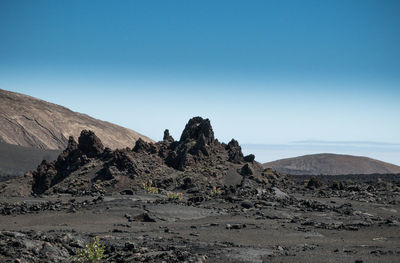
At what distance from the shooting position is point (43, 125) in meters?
129

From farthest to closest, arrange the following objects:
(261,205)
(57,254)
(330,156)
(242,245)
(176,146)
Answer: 1. (330,156)
2. (176,146)
3. (261,205)
4. (242,245)
5. (57,254)

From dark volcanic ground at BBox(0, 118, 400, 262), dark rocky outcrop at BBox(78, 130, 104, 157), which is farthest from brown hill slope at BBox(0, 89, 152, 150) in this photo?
dark volcanic ground at BBox(0, 118, 400, 262)

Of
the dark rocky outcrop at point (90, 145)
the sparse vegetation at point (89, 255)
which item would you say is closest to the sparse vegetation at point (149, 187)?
the dark rocky outcrop at point (90, 145)

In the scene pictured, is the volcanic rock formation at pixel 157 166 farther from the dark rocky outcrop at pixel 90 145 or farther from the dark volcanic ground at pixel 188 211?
the dark volcanic ground at pixel 188 211

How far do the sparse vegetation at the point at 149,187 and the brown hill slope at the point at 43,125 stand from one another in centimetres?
7756

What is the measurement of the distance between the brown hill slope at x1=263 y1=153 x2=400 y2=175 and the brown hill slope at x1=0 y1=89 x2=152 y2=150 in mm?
49155

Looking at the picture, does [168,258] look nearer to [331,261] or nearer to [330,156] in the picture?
[331,261]

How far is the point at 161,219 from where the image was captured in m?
26.2

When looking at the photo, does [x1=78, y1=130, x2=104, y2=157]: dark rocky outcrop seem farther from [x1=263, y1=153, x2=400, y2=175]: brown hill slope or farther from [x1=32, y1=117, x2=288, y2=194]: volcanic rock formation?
[x1=263, y1=153, x2=400, y2=175]: brown hill slope

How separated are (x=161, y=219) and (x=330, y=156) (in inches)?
4626

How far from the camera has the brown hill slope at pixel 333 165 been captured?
409 feet

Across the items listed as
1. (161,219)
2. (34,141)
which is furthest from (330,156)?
(161,219)

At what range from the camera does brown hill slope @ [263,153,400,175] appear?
124688mm

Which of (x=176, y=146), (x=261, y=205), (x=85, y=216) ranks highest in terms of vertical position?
(x=176, y=146)
